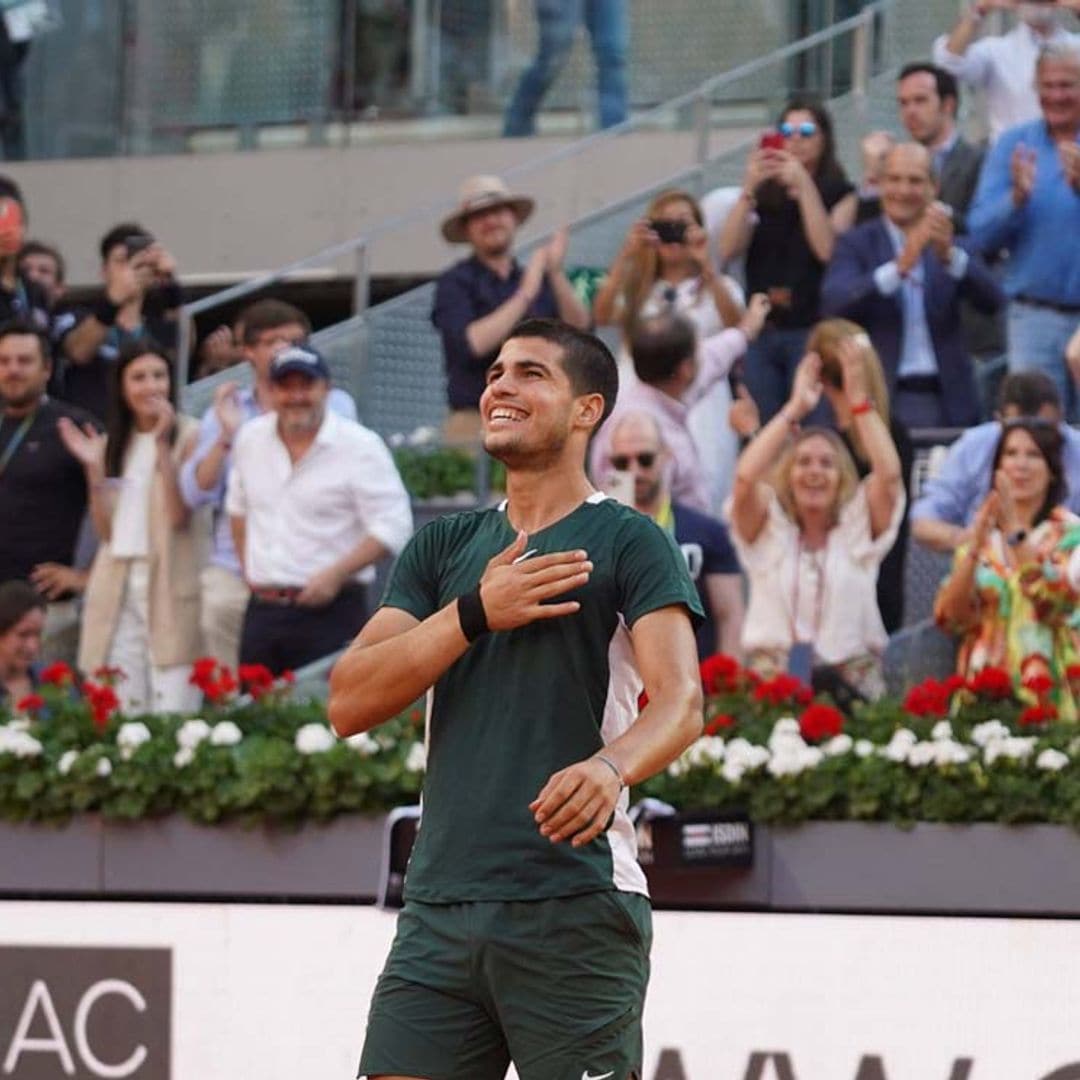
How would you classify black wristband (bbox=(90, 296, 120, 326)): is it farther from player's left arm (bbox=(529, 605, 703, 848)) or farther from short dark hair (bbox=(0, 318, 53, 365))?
player's left arm (bbox=(529, 605, 703, 848))

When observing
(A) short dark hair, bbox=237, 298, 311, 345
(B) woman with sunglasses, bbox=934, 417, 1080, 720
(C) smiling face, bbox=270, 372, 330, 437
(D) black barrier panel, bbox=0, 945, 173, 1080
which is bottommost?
(D) black barrier panel, bbox=0, 945, 173, 1080

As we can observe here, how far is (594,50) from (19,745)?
6.84 meters

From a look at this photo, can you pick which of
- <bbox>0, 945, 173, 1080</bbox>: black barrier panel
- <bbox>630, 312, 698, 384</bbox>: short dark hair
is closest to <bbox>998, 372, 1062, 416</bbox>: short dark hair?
<bbox>630, 312, 698, 384</bbox>: short dark hair

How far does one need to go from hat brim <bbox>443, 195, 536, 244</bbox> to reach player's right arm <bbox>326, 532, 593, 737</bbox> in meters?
6.63

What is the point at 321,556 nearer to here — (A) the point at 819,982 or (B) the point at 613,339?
(B) the point at 613,339

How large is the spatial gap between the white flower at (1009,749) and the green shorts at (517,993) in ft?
9.40

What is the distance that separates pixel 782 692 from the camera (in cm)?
788

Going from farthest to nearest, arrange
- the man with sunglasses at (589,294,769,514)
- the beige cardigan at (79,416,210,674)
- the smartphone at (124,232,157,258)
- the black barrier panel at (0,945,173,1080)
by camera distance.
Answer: the smartphone at (124,232,157,258) < the beige cardigan at (79,416,210,674) < the man with sunglasses at (589,294,769,514) < the black barrier panel at (0,945,173,1080)

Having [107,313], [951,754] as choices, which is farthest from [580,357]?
[107,313]

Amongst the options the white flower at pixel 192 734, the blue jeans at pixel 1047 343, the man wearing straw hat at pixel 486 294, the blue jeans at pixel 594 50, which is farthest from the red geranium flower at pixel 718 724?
the blue jeans at pixel 594 50

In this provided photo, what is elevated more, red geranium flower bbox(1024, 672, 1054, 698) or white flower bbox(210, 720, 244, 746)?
red geranium flower bbox(1024, 672, 1054, 698)

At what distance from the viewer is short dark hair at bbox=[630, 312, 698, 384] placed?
387 inches

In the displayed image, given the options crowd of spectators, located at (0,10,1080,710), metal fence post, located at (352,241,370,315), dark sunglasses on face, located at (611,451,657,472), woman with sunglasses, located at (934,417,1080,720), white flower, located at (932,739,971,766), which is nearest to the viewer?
white flower, located at (932,739,971,766)

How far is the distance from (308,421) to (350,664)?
4.99 meters
